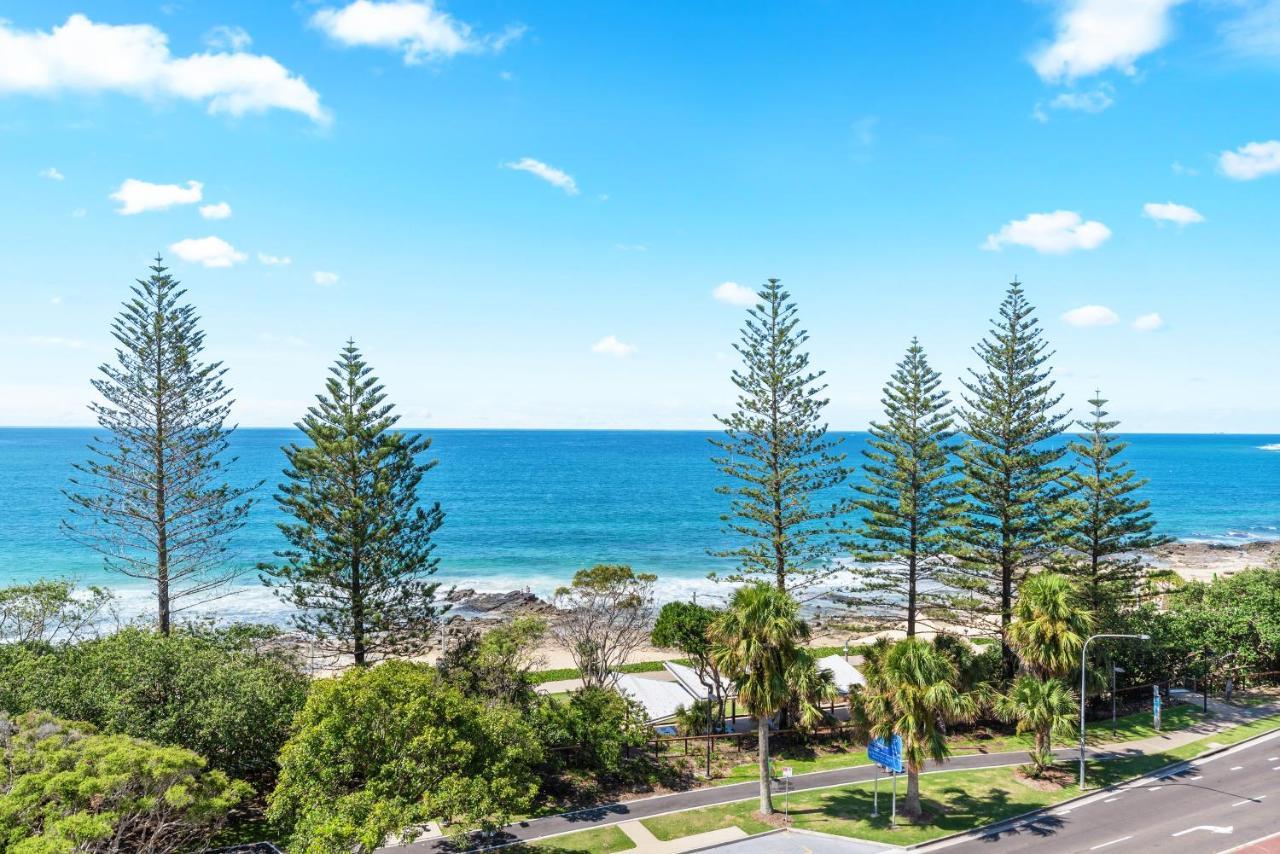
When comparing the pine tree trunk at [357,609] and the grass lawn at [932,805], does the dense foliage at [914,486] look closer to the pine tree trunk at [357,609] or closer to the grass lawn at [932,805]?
the grass lawn at [932,805]

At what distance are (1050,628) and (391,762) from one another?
2107cm

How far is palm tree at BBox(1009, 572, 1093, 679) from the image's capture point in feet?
79.3

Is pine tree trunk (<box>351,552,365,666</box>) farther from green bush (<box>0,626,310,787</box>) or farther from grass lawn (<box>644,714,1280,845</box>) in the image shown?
grass lawn (<box>644,714,1280,845</box>)

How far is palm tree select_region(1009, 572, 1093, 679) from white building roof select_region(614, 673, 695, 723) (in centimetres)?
1218

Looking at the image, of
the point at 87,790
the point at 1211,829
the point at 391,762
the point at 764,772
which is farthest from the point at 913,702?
the point at 87,790

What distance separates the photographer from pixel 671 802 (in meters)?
22.5

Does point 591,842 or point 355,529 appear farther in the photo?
point 355,529

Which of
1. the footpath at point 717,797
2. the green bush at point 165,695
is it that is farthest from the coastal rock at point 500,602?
the green bush at point 165,695

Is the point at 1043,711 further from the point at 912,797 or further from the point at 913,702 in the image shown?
the point at 913,702

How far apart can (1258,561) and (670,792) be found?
6734 centimetres

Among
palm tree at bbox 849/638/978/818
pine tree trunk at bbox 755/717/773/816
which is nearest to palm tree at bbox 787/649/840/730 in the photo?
pine tree trunk at bbox 755/717/773/816

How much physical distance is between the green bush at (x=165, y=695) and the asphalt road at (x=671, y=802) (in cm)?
542

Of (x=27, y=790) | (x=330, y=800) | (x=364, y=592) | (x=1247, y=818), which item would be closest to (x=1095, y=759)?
(x=1247, y=818)

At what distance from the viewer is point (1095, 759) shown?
82.4 ft
